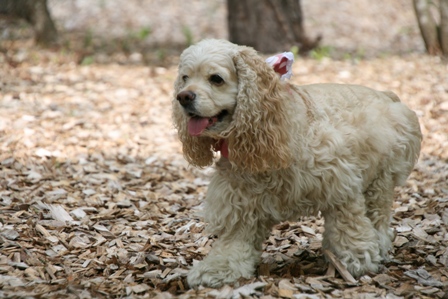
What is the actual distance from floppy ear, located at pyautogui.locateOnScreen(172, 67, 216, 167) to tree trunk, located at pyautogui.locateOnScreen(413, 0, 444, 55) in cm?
682

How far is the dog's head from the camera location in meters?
3.63

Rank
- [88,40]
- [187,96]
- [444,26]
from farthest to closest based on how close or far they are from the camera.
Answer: [88,40]
[444,26]
[187,96]

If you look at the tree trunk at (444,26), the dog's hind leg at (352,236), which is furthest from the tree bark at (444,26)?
the dog's hind leg at (352,236)

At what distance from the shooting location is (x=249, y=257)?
13.0ft

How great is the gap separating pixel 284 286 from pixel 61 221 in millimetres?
2113

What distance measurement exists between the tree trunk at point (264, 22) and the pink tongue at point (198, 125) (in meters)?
6.57

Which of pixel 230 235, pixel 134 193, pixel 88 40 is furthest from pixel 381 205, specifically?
pixel 88 40

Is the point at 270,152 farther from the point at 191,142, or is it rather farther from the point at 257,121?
the point at 191,142

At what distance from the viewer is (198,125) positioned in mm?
3664

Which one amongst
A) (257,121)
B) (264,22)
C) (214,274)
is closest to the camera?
(257,121)

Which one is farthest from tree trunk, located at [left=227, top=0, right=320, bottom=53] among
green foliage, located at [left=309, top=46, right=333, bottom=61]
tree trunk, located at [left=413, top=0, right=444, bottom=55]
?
tree trunk, located at [left=413, top=0, right=444, bottom=55]

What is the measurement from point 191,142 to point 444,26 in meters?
6.87

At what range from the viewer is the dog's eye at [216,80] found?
366 centimetres

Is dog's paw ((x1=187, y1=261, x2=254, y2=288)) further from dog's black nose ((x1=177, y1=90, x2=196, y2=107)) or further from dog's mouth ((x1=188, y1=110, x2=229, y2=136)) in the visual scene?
dog's black nose ((x1=177, y1=90, x2=196, y2=107))
